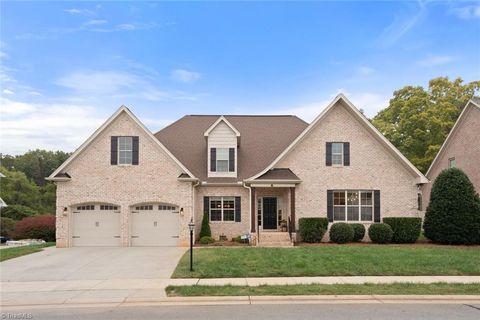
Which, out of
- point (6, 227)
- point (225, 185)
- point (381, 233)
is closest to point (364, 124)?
point (381, 233)

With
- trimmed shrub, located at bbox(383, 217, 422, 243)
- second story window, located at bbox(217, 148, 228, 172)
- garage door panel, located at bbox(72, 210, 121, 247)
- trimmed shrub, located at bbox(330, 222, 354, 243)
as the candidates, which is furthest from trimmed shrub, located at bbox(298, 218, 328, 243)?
garage door panel, located at bbox(72, 210, 121, 247)

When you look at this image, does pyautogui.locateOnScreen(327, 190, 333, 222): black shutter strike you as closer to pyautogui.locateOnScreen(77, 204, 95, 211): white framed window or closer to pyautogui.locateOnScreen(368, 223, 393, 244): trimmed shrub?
pyautogui.locateOnScreen(368, 223, 393, 244): trimmed shrub

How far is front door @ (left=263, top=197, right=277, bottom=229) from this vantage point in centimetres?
2453

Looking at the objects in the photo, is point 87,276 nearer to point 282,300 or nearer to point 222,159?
point 282,300

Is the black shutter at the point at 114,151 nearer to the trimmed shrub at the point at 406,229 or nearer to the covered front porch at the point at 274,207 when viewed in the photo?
the covered front porch at the point at 274,207

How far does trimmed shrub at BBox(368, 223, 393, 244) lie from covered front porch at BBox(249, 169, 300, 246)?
3.92 m

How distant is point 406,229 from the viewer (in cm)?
2170

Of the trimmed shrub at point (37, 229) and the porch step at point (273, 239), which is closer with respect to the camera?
the porch step at point (273, 239)

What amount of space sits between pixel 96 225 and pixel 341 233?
1241 centimetres

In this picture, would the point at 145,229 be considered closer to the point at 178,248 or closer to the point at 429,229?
the point at 178,248

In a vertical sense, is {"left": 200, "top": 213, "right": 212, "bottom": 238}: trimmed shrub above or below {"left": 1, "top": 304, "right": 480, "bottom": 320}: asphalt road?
above

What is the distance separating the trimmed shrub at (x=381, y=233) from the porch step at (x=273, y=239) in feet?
13.7


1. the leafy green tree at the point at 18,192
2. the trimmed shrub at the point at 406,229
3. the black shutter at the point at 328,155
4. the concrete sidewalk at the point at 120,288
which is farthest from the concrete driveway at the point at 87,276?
the leafy green tree at the point at 18,192

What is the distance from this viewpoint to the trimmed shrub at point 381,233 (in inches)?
850
